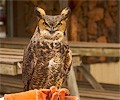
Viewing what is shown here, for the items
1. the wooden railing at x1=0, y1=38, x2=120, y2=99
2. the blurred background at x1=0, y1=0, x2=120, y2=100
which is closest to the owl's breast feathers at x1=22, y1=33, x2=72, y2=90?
the wooden railing at x1=0, y1=38, x2=120, y2=99

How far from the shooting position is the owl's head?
1907 mm

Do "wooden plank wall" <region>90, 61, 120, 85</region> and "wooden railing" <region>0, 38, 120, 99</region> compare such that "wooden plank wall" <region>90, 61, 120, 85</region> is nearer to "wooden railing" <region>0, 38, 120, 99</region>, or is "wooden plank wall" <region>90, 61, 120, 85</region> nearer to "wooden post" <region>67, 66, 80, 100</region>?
"wooden railing" <region>0, 38, 120, 99</region>

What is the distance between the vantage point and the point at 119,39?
5504mm

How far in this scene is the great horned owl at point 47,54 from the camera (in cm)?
192

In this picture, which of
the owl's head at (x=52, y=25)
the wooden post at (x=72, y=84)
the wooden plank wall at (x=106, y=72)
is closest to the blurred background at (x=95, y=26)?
the wooden plank wall at (x=106, y=72)

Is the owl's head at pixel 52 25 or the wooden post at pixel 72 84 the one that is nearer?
the owl's head at pixel 52 25

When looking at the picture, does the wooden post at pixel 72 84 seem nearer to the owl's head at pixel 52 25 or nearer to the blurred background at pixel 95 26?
the owl's head at pixel 52 25

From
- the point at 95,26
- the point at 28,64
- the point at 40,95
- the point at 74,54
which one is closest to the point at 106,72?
the point at 95,26

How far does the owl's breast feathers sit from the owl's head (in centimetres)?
4

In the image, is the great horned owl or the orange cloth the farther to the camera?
the great horned owl

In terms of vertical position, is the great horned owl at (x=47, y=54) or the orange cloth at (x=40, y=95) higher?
the great horned owl at (x=47, y=54)

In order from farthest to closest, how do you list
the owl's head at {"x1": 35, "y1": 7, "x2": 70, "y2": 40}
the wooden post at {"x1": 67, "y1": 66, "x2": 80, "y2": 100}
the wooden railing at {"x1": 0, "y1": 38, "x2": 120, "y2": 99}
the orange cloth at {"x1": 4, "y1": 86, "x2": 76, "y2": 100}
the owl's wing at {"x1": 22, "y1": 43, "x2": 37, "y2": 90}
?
the wooden post at {"x1": 67, "y1": 66, "x2": 80, "y2": 100}
the wooden railing at {"x1": 0, "y1": 38, "x2": 120, "y2": 99}
the owl's wing at {"x1": 22, "y1": 43, "x2": 37, "y2": 90}
the owl's head at {"x1": 35, "y1": 7, "x2": 70, "y2": 40}
the orange cloth at {"x1": 4, "y1": 86, "x2": 76, "y2": 100}

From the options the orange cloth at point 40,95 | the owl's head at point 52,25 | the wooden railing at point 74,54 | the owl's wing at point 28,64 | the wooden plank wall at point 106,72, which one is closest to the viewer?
the orange cloth at point 40,95

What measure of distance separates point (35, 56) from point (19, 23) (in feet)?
14.4
